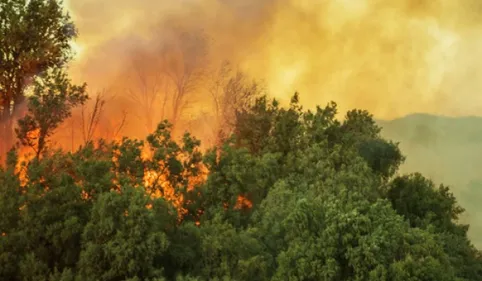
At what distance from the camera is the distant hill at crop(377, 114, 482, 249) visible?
9856cm

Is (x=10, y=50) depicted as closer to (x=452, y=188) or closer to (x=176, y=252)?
(x=176, y=252)

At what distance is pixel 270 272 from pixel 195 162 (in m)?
7.00

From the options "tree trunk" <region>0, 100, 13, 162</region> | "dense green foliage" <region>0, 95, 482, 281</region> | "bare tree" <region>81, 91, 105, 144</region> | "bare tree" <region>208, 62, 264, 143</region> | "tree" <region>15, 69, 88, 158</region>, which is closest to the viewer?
"dense green foliage" <region>0, 95, 482, 281</region>

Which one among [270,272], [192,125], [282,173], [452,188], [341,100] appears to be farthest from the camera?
[452,188]

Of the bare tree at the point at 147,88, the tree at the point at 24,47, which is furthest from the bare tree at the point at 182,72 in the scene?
the tree at the point at 24,47

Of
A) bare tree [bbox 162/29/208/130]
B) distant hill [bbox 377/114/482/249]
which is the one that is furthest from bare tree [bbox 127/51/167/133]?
distant hill [bbox 377/114/482/249]

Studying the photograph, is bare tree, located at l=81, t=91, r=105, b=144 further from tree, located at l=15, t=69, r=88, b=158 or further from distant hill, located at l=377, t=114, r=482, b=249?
distant hill, located at l=377, t=114, r=482, b=249

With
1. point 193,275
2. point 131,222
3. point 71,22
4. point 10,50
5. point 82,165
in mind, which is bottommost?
point 193,275

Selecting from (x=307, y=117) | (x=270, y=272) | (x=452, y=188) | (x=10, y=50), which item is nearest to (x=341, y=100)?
(x=452, y=188)

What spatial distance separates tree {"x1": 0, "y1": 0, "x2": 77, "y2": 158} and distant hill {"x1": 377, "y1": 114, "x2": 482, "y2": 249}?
216ft

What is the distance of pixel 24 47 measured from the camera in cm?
3616

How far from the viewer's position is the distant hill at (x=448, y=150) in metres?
98.6

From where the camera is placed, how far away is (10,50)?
3603 cm

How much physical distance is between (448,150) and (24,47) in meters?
84.6
